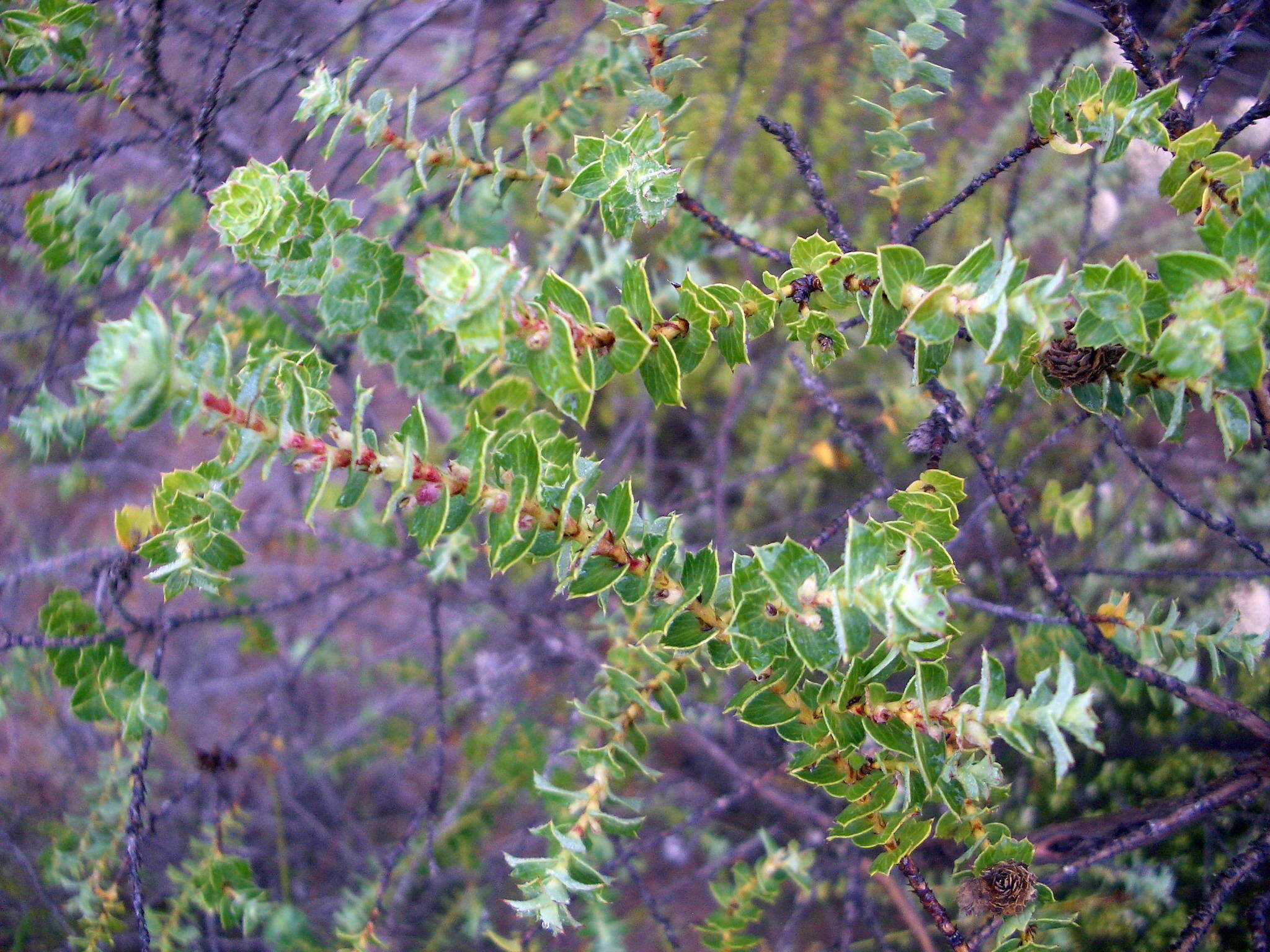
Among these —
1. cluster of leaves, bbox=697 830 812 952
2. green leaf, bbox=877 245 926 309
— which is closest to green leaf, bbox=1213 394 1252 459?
green leaf, bbox=877 245 926 309

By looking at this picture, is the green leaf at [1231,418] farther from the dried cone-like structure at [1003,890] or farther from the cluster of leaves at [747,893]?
the cluster of leaves at [747,893]

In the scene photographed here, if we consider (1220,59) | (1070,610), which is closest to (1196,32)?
(1220,59)

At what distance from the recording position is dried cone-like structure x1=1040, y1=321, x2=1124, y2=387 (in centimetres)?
77

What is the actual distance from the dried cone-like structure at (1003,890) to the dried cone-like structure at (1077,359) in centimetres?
52

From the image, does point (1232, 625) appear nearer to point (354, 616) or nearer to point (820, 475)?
point (820, 475)

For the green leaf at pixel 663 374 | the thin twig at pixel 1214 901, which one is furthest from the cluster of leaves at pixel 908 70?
the thin twig at pixel 1214 901

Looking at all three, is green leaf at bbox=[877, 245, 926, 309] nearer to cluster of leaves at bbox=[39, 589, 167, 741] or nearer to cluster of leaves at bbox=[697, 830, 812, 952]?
cluster of leaves at bbox=[697, 830, 812, 952]

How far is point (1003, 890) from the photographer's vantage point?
877 mm

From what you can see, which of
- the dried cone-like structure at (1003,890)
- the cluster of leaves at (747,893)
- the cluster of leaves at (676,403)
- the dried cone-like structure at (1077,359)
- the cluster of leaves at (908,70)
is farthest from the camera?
the cluster of leaves at (747,893)

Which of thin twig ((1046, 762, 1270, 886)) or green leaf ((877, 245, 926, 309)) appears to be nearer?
green leaf ((877, 245, 926, 309))

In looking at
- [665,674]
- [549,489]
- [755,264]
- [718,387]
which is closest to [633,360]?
[549,489]

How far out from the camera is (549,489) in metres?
0.78

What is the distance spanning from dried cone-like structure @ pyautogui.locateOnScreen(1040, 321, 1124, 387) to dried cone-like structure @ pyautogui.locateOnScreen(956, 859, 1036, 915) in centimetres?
52

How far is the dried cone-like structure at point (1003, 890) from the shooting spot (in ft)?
2.86
